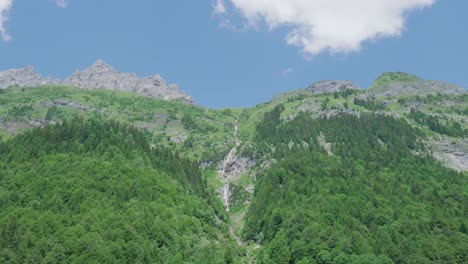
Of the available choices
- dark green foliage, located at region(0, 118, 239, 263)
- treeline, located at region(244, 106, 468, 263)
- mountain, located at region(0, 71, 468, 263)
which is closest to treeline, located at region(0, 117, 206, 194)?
dark green foliage, located at region(0, 118, 239, 263)

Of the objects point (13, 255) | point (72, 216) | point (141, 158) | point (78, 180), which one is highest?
point (141, 158)

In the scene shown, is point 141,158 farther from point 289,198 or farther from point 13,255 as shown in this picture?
point 13,255

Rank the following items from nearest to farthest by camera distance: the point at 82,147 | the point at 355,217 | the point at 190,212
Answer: the point at 355,217
the point at 190,212
the point at 82,147

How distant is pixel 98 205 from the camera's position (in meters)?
141

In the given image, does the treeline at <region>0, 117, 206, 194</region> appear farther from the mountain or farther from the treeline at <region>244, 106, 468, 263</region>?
the treeline at <region>244, 106, 468, 263</region>

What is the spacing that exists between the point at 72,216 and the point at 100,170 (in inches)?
1153

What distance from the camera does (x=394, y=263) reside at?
133 metres

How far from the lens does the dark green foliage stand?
12175 centimetres

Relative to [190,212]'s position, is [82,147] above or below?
above

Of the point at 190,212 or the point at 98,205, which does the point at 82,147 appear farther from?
the point at 190,212

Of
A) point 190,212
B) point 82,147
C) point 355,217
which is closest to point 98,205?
point 190,212

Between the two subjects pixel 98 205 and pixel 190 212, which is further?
pixel 190 212

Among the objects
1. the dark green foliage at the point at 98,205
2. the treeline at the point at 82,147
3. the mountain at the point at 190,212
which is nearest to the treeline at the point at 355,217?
the mountain at the point at 190,212

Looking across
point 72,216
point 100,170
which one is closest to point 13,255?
point 72,216
